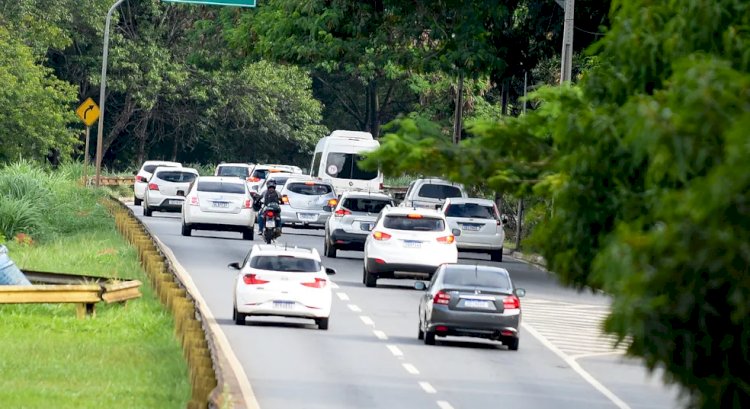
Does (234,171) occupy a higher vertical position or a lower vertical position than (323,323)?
higher

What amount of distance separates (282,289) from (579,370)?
16.1 feet

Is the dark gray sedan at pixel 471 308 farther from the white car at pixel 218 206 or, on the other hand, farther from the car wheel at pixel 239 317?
the white car at pixel 218 206

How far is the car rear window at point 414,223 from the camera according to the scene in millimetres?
35344

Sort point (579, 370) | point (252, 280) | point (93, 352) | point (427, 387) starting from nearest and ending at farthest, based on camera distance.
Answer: point (427, 387)
point (93, 352)
point (579, 370)
point (252, 280)

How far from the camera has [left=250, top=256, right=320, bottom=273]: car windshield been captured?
27.1 m

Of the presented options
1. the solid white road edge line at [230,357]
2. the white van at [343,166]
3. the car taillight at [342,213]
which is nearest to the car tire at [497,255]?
the car taillight at [342,213]

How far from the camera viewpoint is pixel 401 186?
84250mm

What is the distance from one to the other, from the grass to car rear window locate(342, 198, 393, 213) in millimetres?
7154

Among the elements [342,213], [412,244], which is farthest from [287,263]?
[342,213]

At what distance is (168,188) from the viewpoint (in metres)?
56.4

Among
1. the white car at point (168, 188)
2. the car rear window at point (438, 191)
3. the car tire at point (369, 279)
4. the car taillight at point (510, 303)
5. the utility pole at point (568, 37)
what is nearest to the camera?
the car taillight at point (510, 303)

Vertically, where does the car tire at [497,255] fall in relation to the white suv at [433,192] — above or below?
below

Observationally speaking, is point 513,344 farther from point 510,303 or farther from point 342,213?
A: point 342,213

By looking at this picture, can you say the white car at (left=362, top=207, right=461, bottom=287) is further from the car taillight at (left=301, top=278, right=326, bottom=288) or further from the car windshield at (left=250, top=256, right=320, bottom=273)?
the car taillight at (left=301, top=278, right=326, bottom=288)
